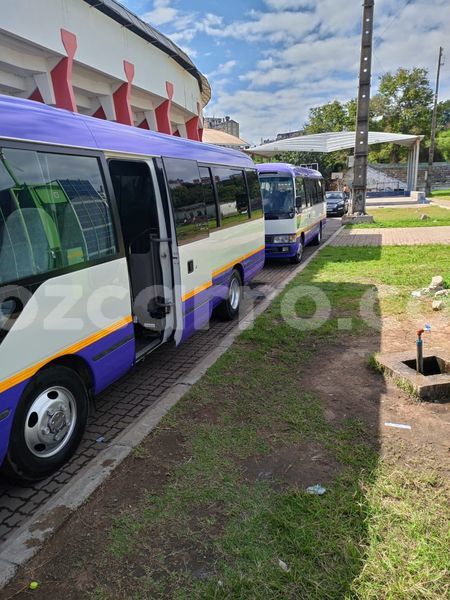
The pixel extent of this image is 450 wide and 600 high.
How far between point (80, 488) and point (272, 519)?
1446mm

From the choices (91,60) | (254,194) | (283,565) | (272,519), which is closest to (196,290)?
(272,519)

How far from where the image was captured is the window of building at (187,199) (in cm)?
505

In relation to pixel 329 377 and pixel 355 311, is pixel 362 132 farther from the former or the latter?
pixel 329 377

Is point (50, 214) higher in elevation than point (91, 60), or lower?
lower

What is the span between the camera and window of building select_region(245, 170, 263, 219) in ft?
27.3

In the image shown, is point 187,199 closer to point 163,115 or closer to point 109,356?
point 109,356

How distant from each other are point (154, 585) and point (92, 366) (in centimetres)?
178

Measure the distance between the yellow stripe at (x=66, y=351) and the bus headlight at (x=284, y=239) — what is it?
26.2 feet

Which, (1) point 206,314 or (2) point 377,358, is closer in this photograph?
(2) point 377,358

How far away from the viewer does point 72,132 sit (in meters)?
3.52

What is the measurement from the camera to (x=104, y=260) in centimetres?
384

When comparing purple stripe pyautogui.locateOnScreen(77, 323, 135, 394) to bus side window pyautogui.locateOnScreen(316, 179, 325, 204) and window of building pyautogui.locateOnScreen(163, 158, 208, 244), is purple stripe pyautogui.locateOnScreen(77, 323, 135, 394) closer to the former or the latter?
window of building pyautogui.locateOnScreen(163, 158, 208, 244)

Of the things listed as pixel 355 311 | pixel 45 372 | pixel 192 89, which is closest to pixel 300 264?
pixel 355 311

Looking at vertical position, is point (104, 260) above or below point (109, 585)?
above
